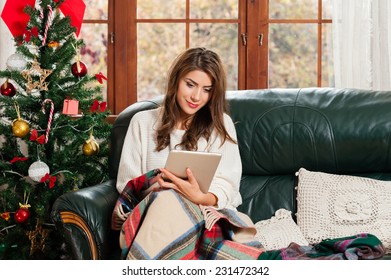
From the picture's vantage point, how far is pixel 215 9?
12.5 feet

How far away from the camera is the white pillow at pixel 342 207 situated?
8.74ft

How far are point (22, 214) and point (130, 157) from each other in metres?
0.66

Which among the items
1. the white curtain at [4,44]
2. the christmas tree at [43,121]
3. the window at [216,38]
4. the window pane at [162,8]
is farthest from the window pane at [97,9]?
the christmas tree at [43,121]

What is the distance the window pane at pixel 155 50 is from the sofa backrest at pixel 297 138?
2.95 ft

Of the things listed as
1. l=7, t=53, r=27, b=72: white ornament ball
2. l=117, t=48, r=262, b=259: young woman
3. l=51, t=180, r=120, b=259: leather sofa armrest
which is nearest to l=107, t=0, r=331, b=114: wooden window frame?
l=7, t=53, r=27, b=72: white ornament ball

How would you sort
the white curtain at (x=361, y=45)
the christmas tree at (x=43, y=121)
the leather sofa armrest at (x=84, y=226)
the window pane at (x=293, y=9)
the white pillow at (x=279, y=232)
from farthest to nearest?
the window pane at (x=293, y=9)
the white curtain at (x=361, y=45)
the christmas tree at (x=43, y=121)
the white pillow at (x=279, y=232)
the leather sofa armrest at (x=84, y=226)

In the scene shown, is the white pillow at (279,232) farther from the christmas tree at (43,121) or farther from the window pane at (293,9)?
the window pane at (293,9)

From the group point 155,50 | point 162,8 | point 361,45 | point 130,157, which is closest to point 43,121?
point 130,157

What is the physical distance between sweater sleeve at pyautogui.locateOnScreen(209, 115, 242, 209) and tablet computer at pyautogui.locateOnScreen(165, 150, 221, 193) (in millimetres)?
219

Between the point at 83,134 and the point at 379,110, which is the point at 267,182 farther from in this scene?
the point at 83,134

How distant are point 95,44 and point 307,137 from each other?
4.93 feet

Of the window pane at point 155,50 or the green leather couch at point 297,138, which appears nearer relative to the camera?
the green leather couch at point 297,138

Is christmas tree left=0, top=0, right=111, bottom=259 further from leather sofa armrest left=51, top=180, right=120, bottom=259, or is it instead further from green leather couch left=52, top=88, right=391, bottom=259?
leather sofa armrest left=51, top=180, right=120, bottom=259

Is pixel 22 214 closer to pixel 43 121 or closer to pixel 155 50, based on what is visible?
pixel 43 121
